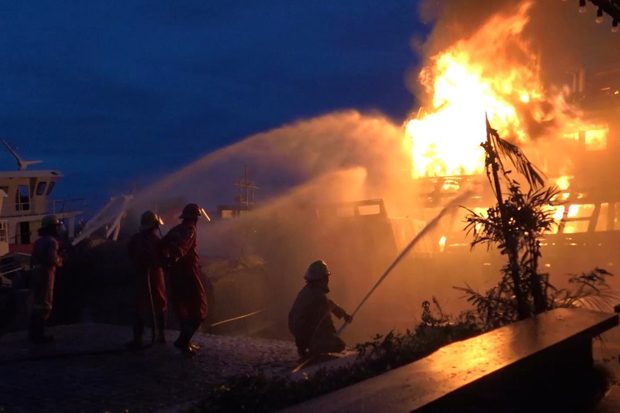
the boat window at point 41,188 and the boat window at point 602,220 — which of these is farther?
the boat window at point 41,188

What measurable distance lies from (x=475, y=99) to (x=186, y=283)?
496 inches

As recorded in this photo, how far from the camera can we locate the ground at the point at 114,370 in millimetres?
6031

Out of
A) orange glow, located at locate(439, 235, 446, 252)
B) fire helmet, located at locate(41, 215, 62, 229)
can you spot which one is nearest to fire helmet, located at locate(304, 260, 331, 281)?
fire helmet, located at locate(41, 215, 62, 229)

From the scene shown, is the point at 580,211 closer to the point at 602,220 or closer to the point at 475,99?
the point at 602,220

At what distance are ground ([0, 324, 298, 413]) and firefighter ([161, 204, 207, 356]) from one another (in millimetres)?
407

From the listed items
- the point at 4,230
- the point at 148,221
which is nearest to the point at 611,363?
the point at 148,221

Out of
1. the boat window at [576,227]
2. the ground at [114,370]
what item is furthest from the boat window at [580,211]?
the ground at [114,370]

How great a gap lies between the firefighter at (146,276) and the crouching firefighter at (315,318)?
1.74 metres

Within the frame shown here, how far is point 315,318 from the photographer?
8008 millimetres

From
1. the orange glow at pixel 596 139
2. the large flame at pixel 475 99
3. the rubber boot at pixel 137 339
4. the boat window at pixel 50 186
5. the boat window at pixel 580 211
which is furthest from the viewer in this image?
the boat window at pixel 50 186

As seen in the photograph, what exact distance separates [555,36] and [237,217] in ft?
62.3

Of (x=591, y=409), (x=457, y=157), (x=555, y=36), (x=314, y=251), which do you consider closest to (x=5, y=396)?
(x=591, y=409)

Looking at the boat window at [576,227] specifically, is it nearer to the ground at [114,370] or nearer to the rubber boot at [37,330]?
the ground at [114,370]

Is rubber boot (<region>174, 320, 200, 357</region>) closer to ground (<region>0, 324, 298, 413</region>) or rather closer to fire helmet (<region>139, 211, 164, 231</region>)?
ground (<region>0, 324, 298, 413</region>)
